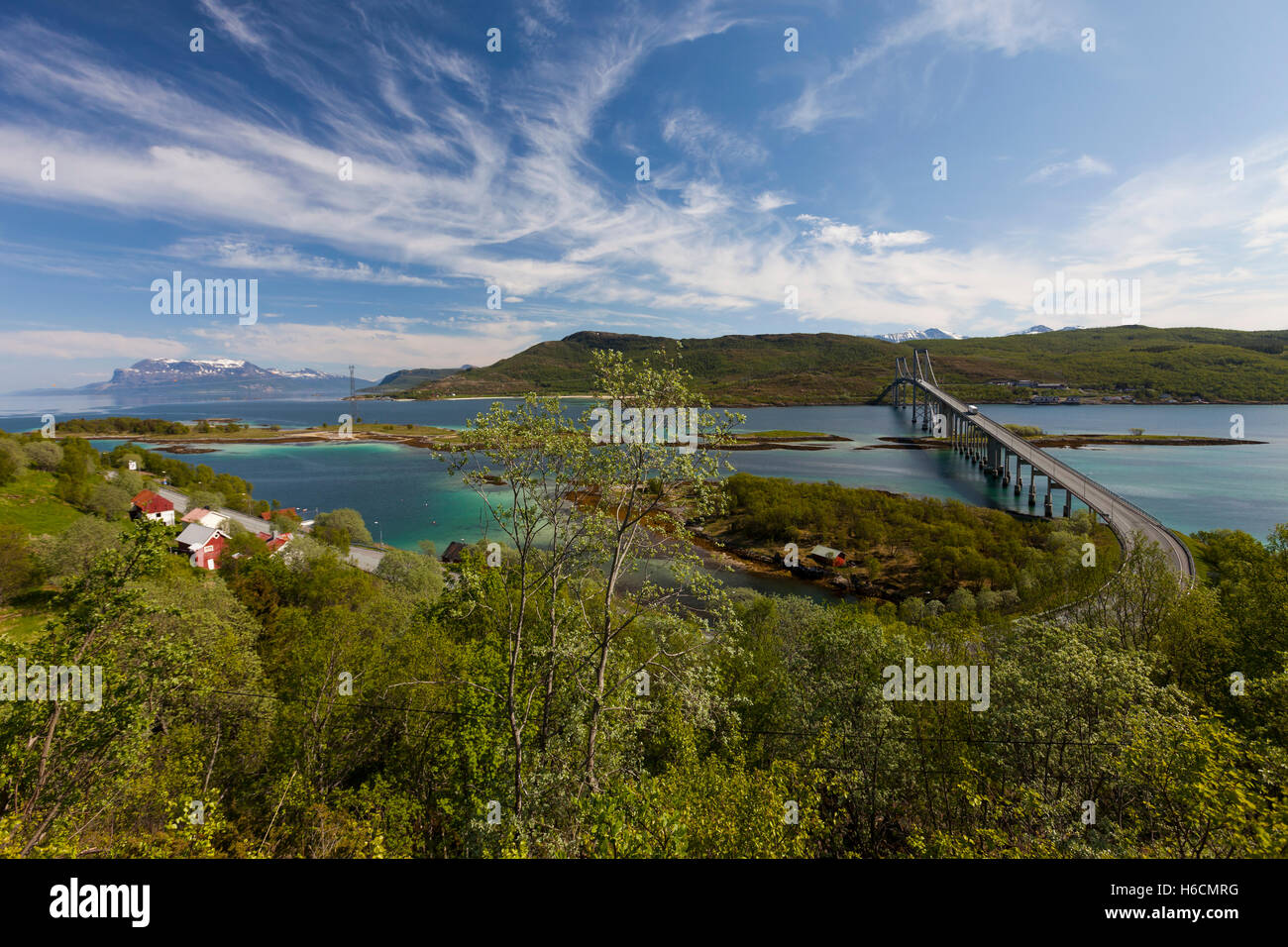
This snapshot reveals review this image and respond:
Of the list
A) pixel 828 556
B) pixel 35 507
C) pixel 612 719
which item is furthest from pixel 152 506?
pixel 828 556

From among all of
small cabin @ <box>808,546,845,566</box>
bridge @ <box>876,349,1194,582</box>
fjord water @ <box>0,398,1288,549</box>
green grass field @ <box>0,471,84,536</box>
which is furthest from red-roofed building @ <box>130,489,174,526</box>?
bridge @ <box>876,349,1194,582</box>

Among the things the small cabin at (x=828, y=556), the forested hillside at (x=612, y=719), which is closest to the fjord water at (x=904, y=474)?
Answer: the small cabin at (x=828, y=556)

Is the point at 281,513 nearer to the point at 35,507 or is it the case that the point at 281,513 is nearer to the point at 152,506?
the point at 152,506

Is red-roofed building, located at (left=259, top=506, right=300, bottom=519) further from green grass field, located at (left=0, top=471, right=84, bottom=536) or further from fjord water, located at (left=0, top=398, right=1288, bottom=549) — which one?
green grass field, located at (left=0, top=471, right=84, bottom=536)

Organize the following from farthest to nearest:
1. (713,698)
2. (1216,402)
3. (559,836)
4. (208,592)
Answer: (1216,402) < (208,592) < (713,698) < (559,836)

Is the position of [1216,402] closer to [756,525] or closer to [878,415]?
[878,415]

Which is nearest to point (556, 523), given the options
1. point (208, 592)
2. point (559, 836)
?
point (559, 836)

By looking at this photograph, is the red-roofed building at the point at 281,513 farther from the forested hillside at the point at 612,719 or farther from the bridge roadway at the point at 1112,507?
the bridge roadway at the point at 1112,507
